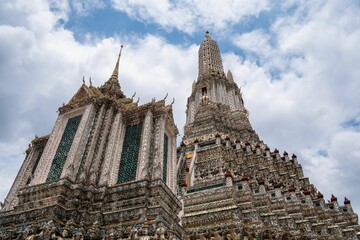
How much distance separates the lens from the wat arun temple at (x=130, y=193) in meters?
10.9

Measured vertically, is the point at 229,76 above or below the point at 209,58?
below

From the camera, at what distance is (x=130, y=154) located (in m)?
13.9

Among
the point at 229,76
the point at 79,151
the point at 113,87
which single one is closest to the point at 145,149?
the point at 79,151

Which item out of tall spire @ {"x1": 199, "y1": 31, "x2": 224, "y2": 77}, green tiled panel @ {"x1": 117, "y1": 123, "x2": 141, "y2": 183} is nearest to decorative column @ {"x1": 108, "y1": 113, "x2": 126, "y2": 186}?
green tiled panel @ {"x1": 117, "y1": 123, "x2": 141, "y2": 183}

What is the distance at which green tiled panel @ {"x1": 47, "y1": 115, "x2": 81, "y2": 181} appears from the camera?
1277 centimetres

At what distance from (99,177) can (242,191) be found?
11583mm

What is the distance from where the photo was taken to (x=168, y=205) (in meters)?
12.2

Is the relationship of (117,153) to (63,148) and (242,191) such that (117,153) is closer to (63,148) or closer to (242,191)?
(63,148)

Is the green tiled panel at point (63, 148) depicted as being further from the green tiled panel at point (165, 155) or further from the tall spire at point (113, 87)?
the green tiled panel at point (165, 155)

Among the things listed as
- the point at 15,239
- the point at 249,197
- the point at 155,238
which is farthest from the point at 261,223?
the point at 15,239

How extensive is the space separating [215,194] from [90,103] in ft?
33.8

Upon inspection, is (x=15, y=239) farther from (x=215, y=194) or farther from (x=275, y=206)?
(x=275, y=206)

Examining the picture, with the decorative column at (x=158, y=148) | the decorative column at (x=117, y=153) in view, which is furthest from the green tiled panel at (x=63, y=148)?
the decorative column at (x=158, y=148)

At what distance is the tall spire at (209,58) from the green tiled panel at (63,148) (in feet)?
112
